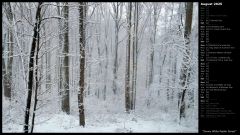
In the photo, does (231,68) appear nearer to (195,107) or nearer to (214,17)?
(214,17)

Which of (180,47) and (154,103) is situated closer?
(180,47)

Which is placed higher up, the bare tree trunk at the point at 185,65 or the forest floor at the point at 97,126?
the bare tree trunk at the point at 185,65

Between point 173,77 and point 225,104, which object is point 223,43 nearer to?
point 225,104

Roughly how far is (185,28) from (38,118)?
7.43 metres

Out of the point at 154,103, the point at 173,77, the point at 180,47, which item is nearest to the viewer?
the point at 180,47

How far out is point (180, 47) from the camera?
10.7 meters

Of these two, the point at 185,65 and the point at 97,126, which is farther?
the point at 97,126

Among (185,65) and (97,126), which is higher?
(185,65)

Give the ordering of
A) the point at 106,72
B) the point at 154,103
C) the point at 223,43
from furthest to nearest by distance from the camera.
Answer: the point at 106,72 → the point at 154,103 → the point at 223,43

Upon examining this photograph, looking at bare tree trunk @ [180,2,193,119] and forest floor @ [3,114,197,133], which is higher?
bare tree trunk @ [180,2,193,119]

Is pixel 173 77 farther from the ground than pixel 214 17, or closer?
closer

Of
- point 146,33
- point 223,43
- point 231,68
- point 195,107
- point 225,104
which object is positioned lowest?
point 195,107

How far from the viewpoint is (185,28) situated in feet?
37.6

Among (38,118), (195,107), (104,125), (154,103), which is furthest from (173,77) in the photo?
(154,103)
